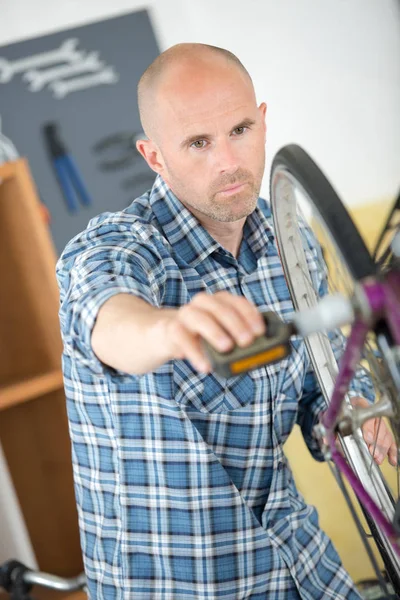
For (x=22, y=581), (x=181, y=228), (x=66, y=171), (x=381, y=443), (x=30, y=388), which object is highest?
(x=66, y=171)

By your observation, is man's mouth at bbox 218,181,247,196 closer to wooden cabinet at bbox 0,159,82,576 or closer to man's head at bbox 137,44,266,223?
man's head at bbox 137,44,266,223

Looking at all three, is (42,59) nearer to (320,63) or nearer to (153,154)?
(320,63)

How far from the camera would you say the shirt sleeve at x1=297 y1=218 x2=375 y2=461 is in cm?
110

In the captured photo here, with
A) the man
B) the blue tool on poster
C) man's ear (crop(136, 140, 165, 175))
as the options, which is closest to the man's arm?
the man

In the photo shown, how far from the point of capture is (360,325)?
0.49m

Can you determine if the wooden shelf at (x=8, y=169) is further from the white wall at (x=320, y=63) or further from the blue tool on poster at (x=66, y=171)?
the white wall at (x=320, y=63)

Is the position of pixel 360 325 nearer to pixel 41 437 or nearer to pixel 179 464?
pixel 179 464

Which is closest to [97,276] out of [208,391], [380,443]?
[208,391]

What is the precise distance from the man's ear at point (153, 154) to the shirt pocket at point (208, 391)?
31cm

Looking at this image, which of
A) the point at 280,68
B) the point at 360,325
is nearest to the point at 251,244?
the point at 360,325

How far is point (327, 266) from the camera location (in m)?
1.00

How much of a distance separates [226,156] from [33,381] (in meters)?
0.89

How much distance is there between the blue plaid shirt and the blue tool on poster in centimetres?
86

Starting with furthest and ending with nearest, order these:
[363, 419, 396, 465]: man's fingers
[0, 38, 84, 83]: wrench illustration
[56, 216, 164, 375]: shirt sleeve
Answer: [0, 38, 84, 83]: wrench illustration → [363, 419, 396, 465]: man's fingers → [56, 216, 164, 375]: shirt sleeve
